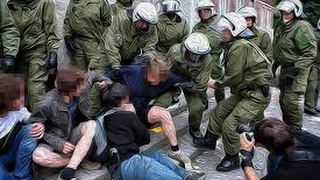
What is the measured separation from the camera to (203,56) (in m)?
5.95

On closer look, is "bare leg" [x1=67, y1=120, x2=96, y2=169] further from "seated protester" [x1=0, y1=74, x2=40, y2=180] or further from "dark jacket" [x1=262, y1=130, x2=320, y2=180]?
"dark jacket" [x1=262, y1=130, x2=320, y2=180]

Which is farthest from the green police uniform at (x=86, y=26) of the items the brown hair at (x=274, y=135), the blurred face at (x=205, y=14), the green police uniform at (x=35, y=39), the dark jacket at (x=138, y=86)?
the brown hair at (x=274, y=135)

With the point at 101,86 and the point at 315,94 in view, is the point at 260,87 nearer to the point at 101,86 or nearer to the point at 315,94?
the point at 101,86

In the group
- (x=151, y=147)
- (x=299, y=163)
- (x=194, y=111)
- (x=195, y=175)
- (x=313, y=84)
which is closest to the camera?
(x=299, y=163)

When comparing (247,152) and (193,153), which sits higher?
(247,152)

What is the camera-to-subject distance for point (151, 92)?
585cm

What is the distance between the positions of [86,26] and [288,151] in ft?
12.4

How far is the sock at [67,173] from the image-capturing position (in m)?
4.67

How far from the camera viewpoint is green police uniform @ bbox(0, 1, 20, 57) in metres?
5.62

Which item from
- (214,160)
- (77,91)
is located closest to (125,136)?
(77,91)

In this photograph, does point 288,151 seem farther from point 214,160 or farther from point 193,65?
point 214,160

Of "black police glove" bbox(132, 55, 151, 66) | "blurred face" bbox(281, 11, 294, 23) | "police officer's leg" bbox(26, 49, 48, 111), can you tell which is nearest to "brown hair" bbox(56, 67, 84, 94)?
"police officer's leg" bbox(26, 49, 48, 111)

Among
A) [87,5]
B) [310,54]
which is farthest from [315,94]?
[87,5]

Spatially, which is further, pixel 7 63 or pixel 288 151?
pixel 7 63
